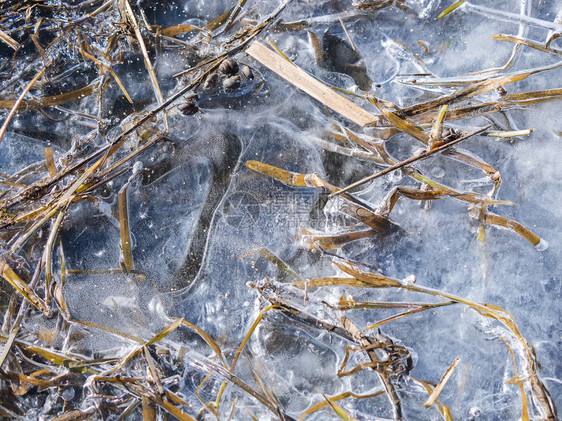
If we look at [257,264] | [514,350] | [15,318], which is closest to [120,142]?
[257,264]

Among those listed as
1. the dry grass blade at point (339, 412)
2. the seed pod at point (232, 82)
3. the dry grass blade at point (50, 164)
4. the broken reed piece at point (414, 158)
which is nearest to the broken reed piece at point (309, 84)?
the seed pod at point (232, 82)

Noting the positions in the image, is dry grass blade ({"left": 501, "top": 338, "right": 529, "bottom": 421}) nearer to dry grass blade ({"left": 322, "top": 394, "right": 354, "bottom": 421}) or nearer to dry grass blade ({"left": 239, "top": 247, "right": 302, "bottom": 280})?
dry grass blade ({"left": 322, "top": 394, "right": 354, "bottom": 421})

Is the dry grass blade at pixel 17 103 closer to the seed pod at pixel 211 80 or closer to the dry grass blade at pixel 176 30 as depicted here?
the dry grass blade at pixel 176 30

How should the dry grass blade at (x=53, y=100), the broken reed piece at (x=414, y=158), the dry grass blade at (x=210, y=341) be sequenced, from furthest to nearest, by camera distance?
the dry grass blade at (x=53, y=100) < the dry grass blade at (x=210, y=341) < the broken reed piece at (x=414, y=158)

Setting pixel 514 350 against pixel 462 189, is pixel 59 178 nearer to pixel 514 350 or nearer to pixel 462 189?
pixel 462 189

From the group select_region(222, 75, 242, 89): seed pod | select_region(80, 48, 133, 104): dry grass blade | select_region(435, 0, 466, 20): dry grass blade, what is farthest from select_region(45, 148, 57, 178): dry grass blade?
select_region(435, 0, 466, 20): dry grass blade

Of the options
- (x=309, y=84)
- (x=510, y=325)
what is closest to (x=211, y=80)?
(x=309, y=84)
